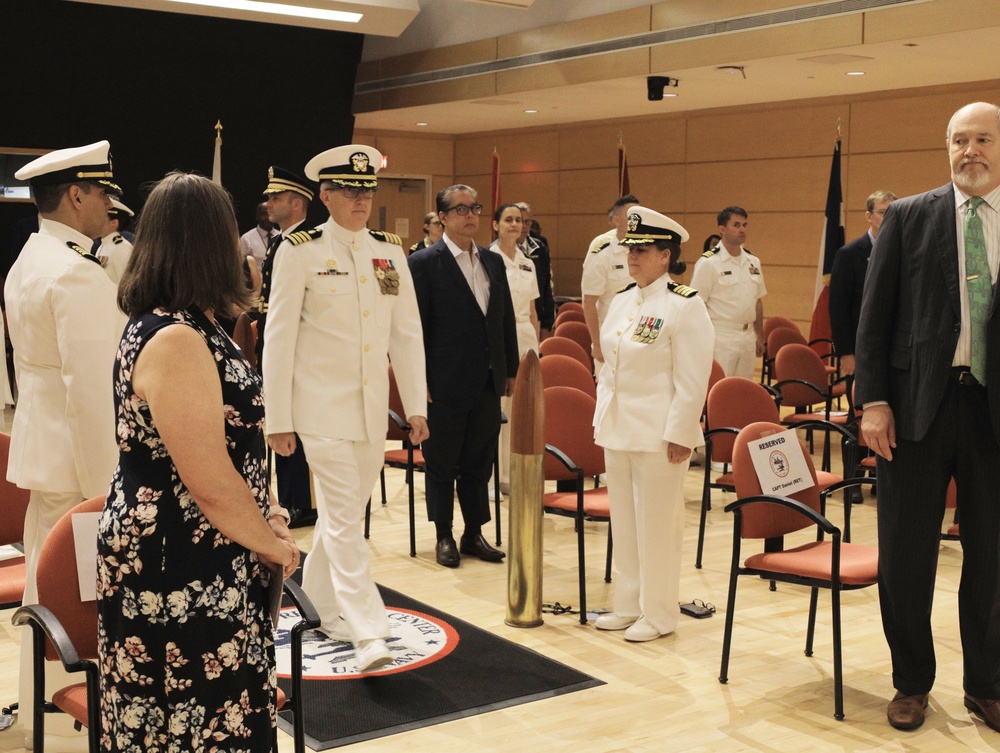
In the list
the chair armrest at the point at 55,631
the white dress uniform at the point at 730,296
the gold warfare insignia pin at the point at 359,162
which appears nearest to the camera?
the chair armrest at the point at 55,631

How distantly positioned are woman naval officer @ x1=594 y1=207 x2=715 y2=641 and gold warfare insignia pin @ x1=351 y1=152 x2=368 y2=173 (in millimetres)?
1017

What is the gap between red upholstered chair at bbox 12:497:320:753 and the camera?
2.61 meters

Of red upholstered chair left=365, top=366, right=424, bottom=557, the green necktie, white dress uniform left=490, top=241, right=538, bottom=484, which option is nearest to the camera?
the green necktie

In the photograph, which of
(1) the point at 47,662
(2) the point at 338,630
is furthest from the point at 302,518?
(1) the point at 47,662

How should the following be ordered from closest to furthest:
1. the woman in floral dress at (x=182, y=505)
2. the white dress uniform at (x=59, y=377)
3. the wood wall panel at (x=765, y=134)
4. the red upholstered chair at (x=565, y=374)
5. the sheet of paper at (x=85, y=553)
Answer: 1. the woman in floral dress at (x=182, y=505)
2. the sheet of paper at (x=85, y=553)
3. the white dress uniform at (x=59, y=377)
4. the red upholstered chair at (x=565, y=374)
5. the wood wall panel at (x=765, y=134)

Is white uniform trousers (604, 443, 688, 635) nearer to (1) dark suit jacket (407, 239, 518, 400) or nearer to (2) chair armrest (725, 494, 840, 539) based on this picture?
(2) chair armrest (725, 494, 840, 539)

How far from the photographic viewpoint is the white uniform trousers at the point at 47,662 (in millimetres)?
3295

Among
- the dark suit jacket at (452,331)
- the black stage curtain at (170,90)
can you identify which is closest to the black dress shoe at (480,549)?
the dark suit jacket at (452,331)

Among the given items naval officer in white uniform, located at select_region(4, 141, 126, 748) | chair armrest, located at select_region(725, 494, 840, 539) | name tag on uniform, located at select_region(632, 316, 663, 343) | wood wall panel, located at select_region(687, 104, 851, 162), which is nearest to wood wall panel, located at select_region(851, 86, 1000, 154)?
wood wall panel, located at select_region(687, 104, 851, 162)

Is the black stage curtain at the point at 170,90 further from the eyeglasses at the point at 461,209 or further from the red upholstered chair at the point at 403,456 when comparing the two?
the eyeglasses at the point at 461,209

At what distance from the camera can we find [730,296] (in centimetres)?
788

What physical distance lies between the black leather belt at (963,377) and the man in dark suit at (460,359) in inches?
95.7

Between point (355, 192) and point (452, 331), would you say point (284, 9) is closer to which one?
point (452, 331)

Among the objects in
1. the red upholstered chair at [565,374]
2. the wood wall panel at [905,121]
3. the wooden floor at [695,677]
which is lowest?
the wooden floor at [695,677]
